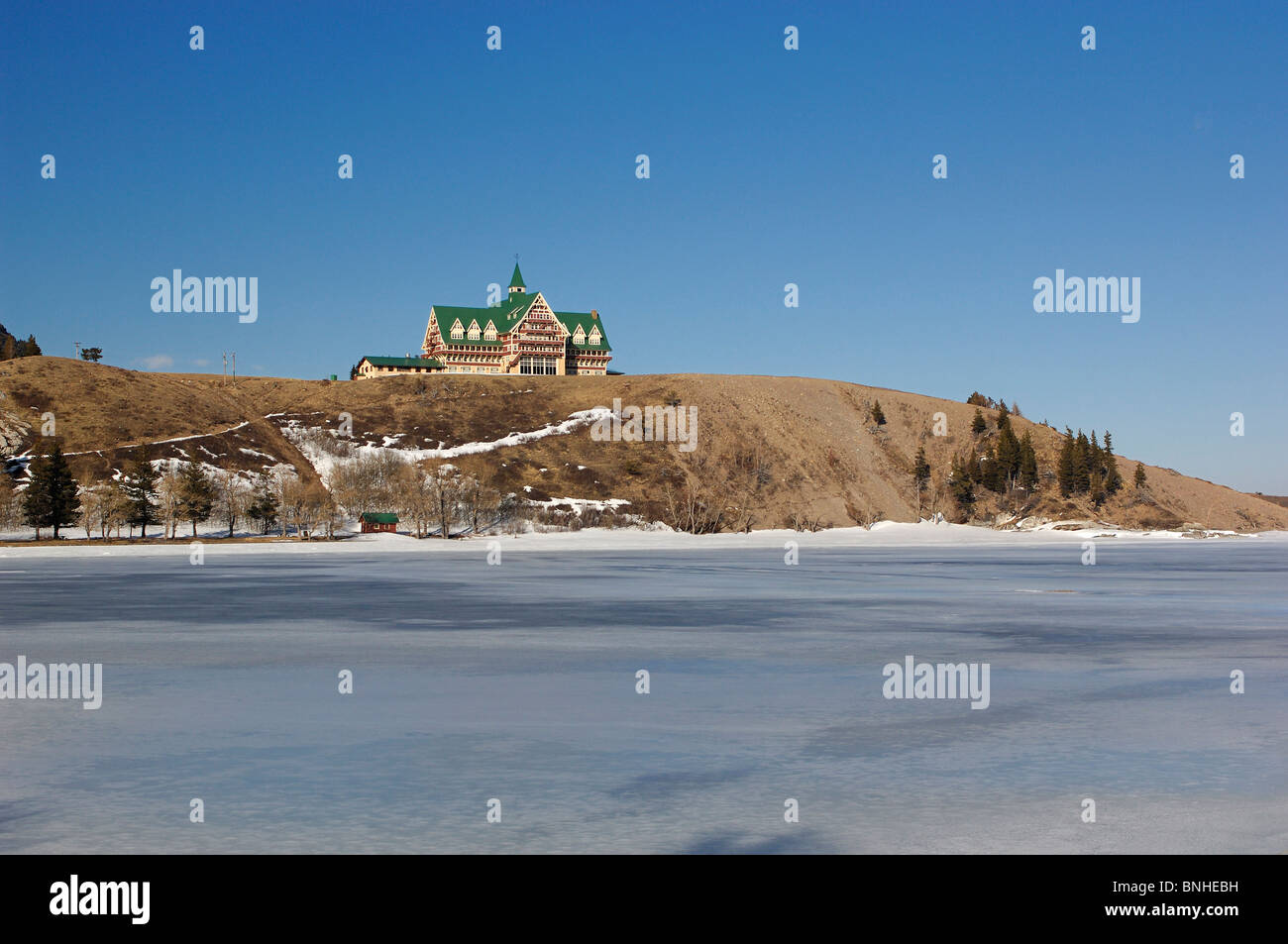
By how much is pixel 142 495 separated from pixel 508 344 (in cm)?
8996

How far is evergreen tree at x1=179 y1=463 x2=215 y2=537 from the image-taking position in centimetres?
8100

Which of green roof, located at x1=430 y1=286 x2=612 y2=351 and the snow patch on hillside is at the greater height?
green roof, located at x1=430 y1=286 x2=612 y2=351

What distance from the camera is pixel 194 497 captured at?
81812 mm

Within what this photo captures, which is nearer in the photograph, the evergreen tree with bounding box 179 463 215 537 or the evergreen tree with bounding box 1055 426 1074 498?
the evergreen tree with bounding box 179 463 215 537

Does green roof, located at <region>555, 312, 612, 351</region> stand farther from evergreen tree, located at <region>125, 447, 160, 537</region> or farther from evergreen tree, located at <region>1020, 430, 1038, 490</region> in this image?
evergreen tree, located at <region>125, 447, 160, 537</region>

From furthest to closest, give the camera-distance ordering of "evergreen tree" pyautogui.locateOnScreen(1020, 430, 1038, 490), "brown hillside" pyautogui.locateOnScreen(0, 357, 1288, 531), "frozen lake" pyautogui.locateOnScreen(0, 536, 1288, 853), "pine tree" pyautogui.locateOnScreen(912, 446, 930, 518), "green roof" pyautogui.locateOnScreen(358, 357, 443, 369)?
1. "green roof" pyautogui.locateOnScreen(358, 357, 443, 369)
2. "pine tree" pyautogui.locateOnScreen(912, 446, 930, 518)
3. "evergreen tree" pyautogui.locateOnScreen(1020, 430, 1038, 490)
4. "brown hillside" pyautogui.locateOnScreen(0, 357, 1288, 531)
5. "frozen lake" pyautogui.locateOnScreen(0, 536, 1288, 853)

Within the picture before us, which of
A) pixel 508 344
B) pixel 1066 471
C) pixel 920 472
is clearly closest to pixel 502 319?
pixel 508 344

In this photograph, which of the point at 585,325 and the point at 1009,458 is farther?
the point at 585,325

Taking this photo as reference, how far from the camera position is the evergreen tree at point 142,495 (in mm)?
79562

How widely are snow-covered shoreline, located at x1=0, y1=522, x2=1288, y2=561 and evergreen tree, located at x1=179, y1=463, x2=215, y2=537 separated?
65.9 inches

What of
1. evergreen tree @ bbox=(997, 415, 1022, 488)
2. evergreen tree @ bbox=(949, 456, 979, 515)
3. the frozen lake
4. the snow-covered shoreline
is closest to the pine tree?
evergreen tree @ bbox=(949, 456, 979, 515)

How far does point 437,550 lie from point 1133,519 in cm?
8614

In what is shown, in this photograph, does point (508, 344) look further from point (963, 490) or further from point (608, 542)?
point (608, 542)
